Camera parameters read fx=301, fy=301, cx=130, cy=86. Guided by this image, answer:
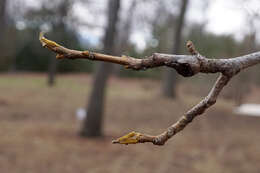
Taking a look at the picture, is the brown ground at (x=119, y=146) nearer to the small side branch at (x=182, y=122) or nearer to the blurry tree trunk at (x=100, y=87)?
the blurry tree trunk at (x=100, y=87)

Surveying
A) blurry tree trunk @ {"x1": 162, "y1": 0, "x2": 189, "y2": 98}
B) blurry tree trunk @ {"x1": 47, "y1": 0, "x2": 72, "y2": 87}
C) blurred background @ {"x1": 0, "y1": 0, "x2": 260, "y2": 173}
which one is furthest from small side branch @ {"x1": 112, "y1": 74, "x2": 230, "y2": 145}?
blurry tree trunk @ {"x1": 47, "y1": 0, "x2": 72, "y2": 87}

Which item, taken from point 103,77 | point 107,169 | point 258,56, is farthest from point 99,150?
point 258,56

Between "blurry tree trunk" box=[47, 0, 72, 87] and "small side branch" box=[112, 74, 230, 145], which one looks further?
"blurry tree trunk" box=[47, 0, 72, 87]

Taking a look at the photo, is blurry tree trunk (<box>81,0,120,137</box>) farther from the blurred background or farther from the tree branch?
the tree branch

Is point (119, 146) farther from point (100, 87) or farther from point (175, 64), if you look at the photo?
point (175, 64)

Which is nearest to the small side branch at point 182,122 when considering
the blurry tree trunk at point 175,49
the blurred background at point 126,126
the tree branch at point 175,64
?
the tree branch at point 175,64

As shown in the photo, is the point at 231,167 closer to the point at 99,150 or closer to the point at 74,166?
the point at 99,150

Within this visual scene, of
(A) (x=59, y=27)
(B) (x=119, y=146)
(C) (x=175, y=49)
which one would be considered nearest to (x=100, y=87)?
(B) (x=119, y=146)

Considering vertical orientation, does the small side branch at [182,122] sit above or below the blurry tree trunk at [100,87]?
above
